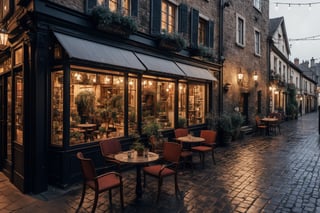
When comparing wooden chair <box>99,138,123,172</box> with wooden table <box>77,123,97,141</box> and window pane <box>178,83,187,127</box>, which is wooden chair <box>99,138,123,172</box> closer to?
wooden table <box>77,123,97,141</box>

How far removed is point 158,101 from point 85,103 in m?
2.71

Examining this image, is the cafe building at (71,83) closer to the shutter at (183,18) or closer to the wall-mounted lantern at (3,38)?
the wall-mounted lantern at (3,38)

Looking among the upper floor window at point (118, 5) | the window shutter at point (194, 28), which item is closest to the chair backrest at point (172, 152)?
the upper floor window at point (118, 5)

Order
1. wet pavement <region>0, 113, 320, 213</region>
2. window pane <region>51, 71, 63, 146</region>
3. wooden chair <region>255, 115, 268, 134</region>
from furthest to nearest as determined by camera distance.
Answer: wooden chair <region>255, 115, 268, 134</region>
window pane <region>51, 71, 63, 146</region>
wet pavement <region>0, 113, 320, 213</region>

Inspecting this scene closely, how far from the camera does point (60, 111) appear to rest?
506cm

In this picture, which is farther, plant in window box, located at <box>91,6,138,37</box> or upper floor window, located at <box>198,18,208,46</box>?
upper floor window, located at <box>198,18,208,46</box>

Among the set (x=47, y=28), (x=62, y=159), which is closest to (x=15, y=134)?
(x=62, y=159)

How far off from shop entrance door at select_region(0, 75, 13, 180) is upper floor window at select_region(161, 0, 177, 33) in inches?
188

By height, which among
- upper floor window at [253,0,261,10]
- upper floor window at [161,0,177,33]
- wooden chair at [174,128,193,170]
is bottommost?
wooden chair at [174,128,193,170]

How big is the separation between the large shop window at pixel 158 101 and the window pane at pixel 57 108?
8.40ft

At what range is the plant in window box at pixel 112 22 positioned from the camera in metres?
5.37

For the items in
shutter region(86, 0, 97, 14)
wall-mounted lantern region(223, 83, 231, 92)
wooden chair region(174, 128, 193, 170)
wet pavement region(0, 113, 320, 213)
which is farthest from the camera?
wall-mounted lantern region(223, 83, 231, 92)

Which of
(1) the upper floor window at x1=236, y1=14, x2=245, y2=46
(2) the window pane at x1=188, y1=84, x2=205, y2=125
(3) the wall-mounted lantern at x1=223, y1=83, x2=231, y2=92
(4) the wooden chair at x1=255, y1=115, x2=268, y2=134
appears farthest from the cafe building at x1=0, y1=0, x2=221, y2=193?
(4) the wooden chair at x1=255, y1=115, x2=268, y2=134

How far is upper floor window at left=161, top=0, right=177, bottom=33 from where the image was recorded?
7809 mm
